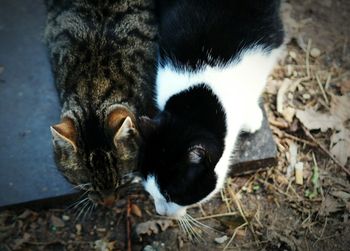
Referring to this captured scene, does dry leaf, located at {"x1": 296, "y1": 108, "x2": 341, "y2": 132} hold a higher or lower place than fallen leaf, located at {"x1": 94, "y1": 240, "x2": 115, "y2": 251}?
higher

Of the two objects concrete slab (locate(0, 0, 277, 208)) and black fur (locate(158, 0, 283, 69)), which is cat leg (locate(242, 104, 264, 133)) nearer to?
concrete slab (locate(0, 0, 277, 208))

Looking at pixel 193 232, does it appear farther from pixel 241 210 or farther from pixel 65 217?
pixel 65 217

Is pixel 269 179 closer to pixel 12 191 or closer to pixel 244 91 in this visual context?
pixel 244 91

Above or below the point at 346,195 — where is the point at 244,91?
above

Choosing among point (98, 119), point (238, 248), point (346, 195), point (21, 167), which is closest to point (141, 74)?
point (98, 119)

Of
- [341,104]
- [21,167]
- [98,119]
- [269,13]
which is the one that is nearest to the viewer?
[98,119]

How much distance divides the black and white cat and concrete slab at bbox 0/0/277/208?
0.18 metres

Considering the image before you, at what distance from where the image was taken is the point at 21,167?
2.68 m

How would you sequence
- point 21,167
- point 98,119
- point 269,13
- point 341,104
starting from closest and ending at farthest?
point 98,119 → point 269,13 → point 21,167 → point 341,104

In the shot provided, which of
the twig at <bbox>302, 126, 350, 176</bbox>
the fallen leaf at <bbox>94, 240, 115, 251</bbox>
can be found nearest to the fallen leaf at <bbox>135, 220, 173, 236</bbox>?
the fallen leaf at <bbox>94, 240, 115, 251</bbox>

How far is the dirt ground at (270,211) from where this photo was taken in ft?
8.34

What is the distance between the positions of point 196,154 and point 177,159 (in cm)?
11

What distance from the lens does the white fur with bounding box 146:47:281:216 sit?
2268mm

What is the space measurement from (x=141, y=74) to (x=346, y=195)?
3.89 ft
